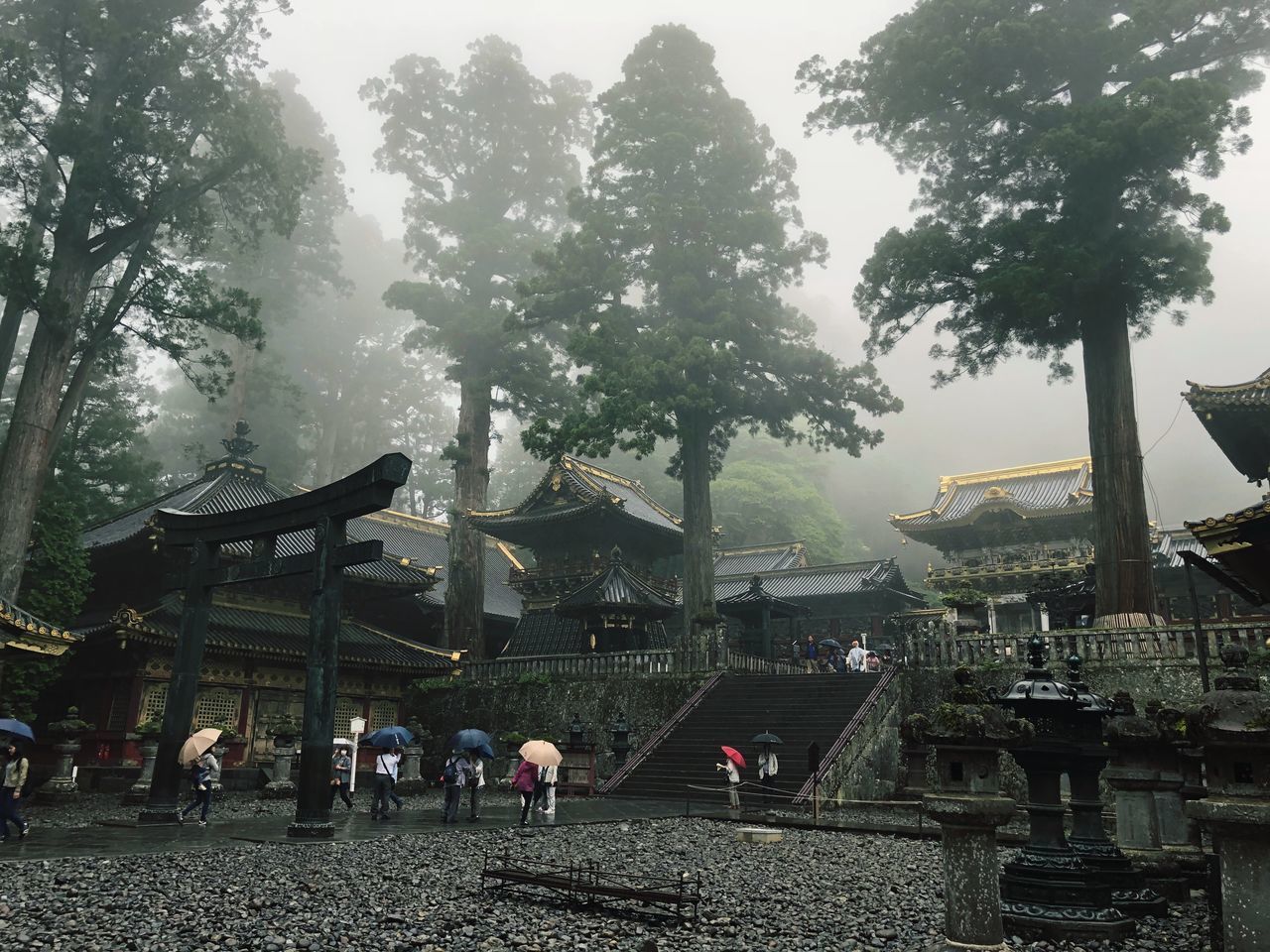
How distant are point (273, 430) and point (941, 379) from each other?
3892 centimetres

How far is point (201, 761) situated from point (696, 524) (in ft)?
52.6

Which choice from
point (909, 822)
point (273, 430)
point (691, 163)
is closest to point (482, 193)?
point (691, 163)

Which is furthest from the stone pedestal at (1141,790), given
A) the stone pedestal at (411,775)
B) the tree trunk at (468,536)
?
the tree trunk at (468,536)

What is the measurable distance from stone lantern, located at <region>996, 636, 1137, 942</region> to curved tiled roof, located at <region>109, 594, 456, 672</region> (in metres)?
18.0

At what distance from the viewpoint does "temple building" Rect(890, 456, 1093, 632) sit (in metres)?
37.2

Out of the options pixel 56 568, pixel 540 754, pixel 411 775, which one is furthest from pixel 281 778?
pixel 540 754

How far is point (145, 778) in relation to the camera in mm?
17562

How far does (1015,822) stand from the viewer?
599 inches

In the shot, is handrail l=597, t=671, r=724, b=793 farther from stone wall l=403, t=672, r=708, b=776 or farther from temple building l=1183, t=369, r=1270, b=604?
temple building l=1183, t=369, r=1270, b=604

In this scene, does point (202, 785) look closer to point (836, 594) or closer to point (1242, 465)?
point (1242, 465)

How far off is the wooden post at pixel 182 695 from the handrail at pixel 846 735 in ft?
33.6

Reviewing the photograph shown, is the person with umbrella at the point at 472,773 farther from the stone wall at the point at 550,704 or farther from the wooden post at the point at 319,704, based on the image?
the stone wall at the point at 550,704

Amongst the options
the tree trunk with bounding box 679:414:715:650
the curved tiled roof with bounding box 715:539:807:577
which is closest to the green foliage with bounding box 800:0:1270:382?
the tree trunk with bounding box 679:414:715:650

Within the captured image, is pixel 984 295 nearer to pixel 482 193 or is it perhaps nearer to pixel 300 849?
pixel 300 849
